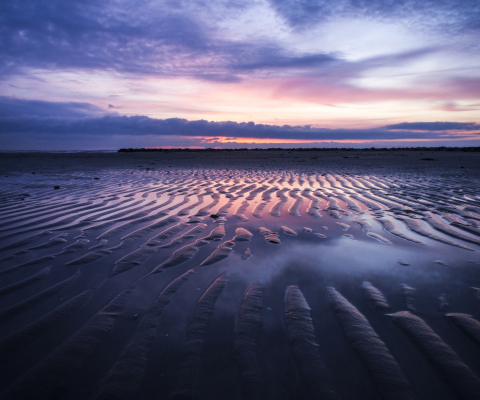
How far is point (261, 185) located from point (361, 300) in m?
6.29

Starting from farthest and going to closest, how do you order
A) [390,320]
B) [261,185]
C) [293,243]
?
[261,185] < [293,243] < [390,320]

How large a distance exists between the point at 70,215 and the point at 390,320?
193 inches

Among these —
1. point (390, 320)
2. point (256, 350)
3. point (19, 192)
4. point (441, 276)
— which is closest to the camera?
point (256, 350)

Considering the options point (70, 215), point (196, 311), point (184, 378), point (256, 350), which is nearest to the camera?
point (184, 378)

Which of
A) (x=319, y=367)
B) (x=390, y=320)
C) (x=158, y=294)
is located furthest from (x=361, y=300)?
(x=158, y=294)

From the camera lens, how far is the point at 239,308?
220 cm

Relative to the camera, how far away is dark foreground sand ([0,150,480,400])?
152 centimetres

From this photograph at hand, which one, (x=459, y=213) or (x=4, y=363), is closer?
(x=4, y=363)

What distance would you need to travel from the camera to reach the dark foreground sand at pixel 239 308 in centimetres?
152

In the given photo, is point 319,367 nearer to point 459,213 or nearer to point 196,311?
point 196,311

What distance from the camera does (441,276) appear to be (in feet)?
8.74

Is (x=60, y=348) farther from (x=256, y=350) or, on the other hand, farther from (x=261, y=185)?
(x=261, y=185)

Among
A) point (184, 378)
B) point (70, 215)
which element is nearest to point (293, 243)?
point (184, 378)

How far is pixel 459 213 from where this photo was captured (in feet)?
16.0
